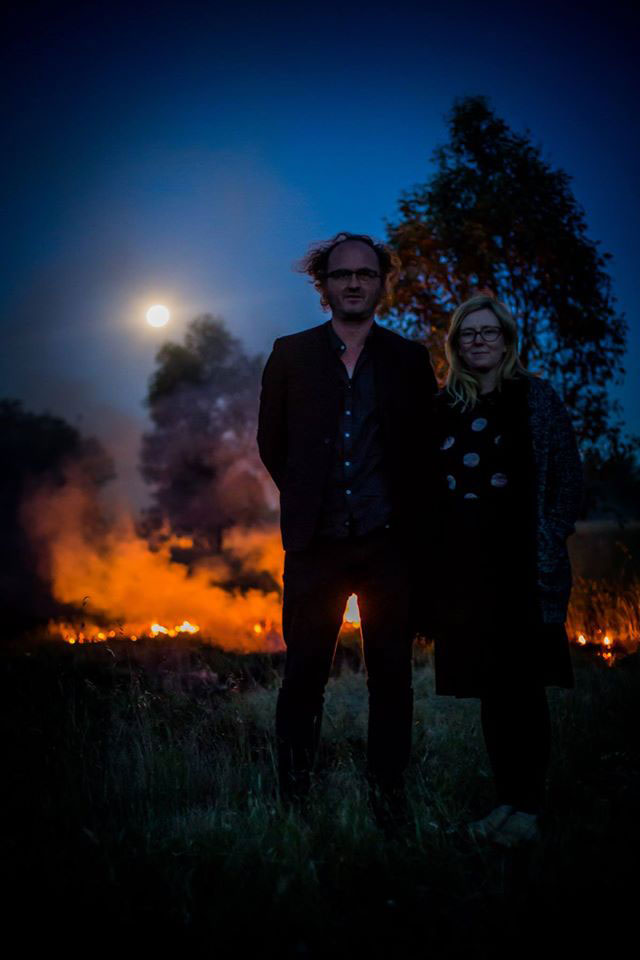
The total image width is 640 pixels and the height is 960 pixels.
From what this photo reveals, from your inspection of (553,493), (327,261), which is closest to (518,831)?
(553,493)

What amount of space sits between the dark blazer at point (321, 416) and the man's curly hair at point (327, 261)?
433mm

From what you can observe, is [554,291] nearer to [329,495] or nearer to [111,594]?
[329,495]

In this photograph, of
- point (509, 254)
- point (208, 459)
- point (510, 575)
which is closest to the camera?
point (510, 575)

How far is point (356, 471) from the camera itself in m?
3.26

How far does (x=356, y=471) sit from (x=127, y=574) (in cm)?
1687

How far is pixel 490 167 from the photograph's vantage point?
376 inches

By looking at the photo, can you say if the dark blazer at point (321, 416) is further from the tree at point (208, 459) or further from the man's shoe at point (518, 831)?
the tree at point (208, 459)

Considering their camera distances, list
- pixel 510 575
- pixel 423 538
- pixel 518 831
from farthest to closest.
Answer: pixel 423 538, pixel 510 575, pixel 518 831

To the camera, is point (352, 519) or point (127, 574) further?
point (127, 574)

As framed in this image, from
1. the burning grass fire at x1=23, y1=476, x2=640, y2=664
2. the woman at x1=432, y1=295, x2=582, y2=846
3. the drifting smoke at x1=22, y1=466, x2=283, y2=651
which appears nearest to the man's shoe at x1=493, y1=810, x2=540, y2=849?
the woman at x1=432, y1=295, x2=582, y2=846

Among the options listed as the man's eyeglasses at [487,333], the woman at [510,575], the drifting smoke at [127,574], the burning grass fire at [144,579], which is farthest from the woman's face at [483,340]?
the drifting smoke at [127,574]

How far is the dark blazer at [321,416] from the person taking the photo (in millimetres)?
3240

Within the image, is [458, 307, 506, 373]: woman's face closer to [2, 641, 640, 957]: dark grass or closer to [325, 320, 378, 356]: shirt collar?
[325, 320, 378, 356]: shirt collar

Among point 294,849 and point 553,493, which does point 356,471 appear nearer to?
point 553,493
